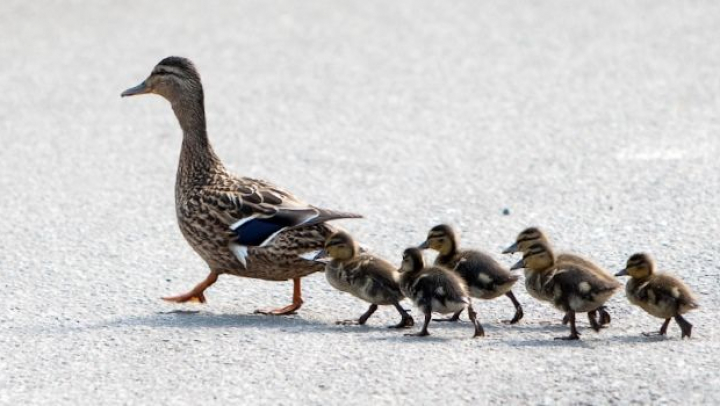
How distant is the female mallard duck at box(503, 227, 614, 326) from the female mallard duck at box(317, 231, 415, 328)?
62 cm

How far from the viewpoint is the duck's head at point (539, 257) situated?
274 inches

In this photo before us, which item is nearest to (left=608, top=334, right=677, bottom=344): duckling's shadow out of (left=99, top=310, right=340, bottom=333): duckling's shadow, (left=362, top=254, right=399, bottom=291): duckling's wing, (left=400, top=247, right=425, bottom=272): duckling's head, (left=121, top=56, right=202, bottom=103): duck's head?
(left=400, top=247, right=425, bottom=272): duckling's head

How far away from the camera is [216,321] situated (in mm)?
7004

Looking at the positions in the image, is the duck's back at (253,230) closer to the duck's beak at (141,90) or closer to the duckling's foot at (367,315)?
the duckling's foot at (367,315)

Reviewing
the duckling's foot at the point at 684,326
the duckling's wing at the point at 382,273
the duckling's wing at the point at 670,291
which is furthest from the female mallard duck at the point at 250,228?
the duckling's foot at the point at 684,326

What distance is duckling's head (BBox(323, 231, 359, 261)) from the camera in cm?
710

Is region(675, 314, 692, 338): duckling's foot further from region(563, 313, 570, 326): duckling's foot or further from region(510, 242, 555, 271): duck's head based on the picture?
region(510, 242, 555, 271): duck's head

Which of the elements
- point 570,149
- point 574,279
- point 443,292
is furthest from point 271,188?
point 570,149

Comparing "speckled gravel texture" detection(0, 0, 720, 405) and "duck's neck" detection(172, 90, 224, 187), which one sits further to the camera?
"duck's neck" detection(172, 90, 224, 187)

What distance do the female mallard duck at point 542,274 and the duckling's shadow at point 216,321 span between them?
0.98m

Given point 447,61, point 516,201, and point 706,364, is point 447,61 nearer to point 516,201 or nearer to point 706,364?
point 516,201

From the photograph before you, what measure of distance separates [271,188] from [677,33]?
7827 millimetres

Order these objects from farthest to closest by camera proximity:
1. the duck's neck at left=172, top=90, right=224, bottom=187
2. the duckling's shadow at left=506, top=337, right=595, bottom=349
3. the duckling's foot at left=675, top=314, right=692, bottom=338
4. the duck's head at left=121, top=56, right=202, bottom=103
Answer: the duck's head at left=121, top=56, right=202, bottom=103
the duck's neck at left=172, top=90, right=224, bottom=187
the duckling's foot at left=675, top=314, right=692, bottom=338
the duckling's shadow at left=506, top=337, right=595, bottom=349

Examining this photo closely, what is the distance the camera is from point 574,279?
664 centimetres
